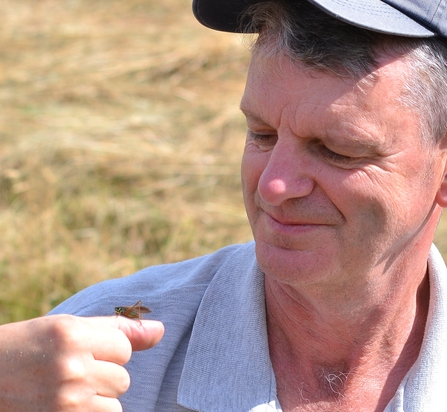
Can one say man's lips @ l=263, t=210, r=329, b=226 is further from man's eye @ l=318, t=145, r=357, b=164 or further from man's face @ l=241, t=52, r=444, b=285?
man's eye @ l=318, t=145, r=357, b=164

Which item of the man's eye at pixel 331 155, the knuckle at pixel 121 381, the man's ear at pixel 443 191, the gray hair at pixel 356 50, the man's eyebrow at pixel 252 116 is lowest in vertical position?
the knuckle at pixel 121 381

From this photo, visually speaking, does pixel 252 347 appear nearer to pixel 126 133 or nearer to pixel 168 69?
pixel 126 133

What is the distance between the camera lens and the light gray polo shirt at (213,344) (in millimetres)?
1680

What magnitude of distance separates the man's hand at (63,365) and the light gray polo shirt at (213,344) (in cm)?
34

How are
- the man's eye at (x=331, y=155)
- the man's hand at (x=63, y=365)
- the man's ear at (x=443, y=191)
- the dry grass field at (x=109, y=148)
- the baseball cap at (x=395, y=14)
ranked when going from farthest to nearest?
the dry grass field at (x=109, y=148) → the man's ear at (x=443, y=191) → the man's eye at (x=331, y=155) → the baseball cap at (x=395, y=14) → the man's hand at (x=63, y=365)

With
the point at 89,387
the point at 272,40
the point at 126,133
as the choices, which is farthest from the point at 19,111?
the point at 89,387

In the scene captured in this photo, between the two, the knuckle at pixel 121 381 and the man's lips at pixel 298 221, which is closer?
the knuckle at pixel 121 381

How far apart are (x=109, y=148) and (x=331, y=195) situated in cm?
331

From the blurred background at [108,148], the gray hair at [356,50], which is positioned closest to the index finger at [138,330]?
the gray hair at [356,50]

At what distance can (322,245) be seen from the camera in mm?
1646

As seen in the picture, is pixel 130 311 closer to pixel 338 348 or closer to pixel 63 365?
pixel 63 365

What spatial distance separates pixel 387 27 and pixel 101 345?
0.80 meters

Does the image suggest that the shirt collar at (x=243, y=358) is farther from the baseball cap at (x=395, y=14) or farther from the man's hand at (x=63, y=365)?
the baseball cap at (x=395, y=14)

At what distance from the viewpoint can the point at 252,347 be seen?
5.71ft
